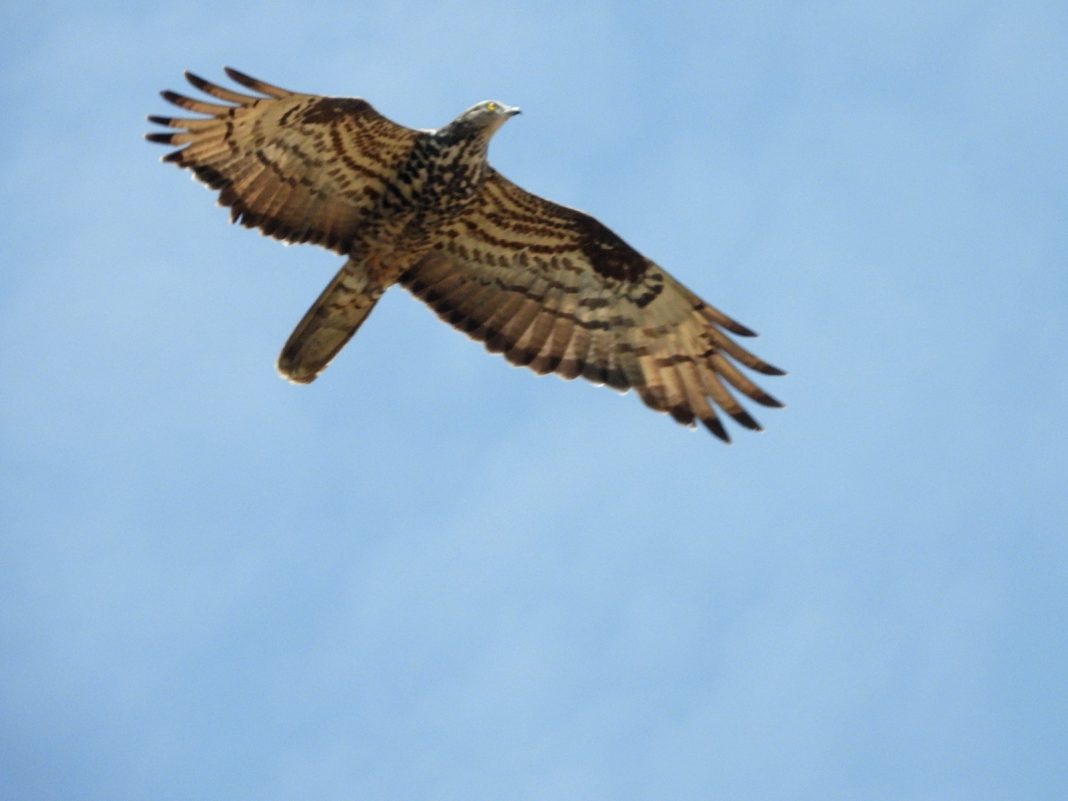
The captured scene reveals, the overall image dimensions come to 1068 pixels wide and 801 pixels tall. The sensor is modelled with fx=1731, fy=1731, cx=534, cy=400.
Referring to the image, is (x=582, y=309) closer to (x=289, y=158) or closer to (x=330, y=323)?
(x=330, y=323)

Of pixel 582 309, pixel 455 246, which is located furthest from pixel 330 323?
pixel 582 309

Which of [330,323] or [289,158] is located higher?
[289,158]

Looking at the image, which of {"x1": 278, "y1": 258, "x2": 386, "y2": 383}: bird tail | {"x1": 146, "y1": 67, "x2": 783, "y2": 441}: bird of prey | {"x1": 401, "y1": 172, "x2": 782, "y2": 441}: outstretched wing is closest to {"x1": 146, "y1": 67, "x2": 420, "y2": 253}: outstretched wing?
{"x1": 146, "y1": 67, "x2": 783, "y2": 441}: bird of prey

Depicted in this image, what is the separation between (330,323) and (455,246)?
1392mm

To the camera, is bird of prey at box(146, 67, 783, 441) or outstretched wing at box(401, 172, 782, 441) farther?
outstretched wing at box(401, 172, 782, 441)

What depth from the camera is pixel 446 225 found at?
1440cm

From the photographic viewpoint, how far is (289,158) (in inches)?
558

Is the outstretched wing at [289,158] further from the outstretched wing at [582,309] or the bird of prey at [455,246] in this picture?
the outstretched wing at [582,309]

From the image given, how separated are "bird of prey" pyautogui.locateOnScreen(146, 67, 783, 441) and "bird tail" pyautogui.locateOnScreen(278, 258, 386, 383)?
0.04 feet

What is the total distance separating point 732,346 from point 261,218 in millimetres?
4058

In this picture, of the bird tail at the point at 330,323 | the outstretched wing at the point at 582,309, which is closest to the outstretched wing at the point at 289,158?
the bird tail at the point at 330,323

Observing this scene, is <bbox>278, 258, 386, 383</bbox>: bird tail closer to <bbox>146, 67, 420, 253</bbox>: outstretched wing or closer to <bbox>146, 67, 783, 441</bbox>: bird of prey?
<bbox>146, 67, 783, 441</bbox>: bird of prey

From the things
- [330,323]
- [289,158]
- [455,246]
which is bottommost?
[330,323]

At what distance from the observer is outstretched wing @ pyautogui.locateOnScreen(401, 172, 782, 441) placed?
1457 centimetres
